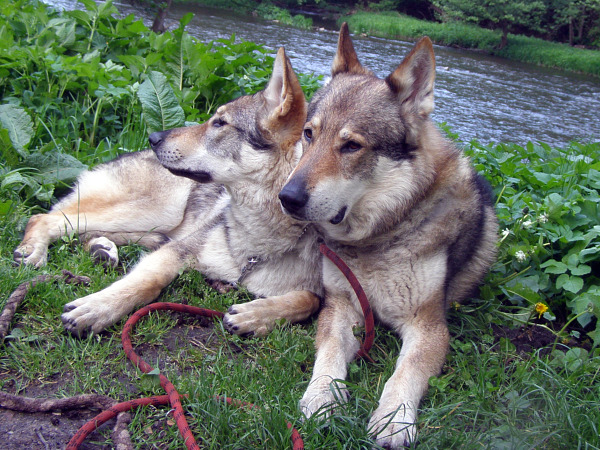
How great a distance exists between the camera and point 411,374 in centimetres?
234

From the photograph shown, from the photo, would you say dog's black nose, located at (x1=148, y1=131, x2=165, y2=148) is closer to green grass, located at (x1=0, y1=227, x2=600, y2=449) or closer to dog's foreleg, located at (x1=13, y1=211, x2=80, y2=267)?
dog's foreleg, located at (x1=13, y1=211, x2=80, y2=267)

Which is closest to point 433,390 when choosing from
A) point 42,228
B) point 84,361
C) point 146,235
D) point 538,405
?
point 538,405

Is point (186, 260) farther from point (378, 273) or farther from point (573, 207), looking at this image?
point (573, 207)

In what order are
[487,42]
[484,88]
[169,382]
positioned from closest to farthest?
1. [169,382]
2. [484,88]
3. [487,42]

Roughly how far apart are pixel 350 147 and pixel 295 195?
44 centimetres

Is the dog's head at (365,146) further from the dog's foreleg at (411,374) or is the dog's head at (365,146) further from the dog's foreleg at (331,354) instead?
the dog's foreleg at (411,374)

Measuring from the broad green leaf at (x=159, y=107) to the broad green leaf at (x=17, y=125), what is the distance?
0.93 meters

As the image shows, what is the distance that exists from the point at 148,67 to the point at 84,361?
13.1 feet

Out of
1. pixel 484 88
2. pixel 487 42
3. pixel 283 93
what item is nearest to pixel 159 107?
pixel 283 93

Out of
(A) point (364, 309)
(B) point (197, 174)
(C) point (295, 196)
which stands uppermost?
(C) point (295, 196)

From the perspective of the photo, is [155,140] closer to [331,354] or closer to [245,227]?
[245,227]

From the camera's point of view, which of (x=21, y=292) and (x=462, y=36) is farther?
(x=462, y=36)

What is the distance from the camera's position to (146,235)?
383 centimetres

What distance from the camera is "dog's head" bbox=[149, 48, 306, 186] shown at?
3121 mm
